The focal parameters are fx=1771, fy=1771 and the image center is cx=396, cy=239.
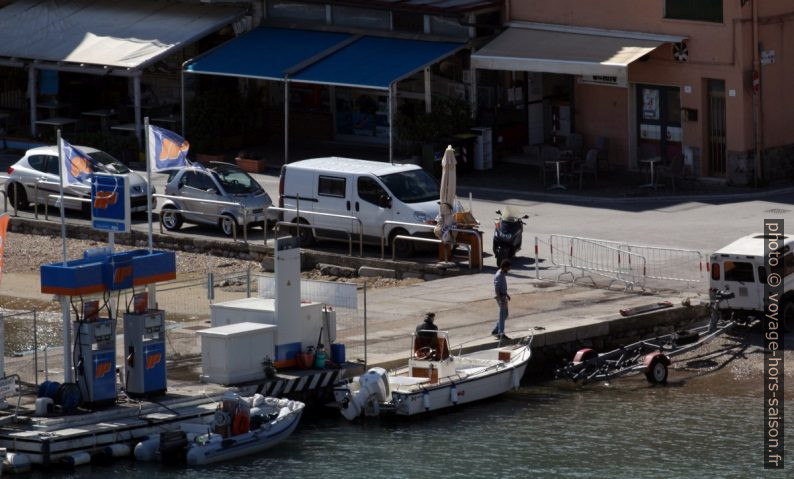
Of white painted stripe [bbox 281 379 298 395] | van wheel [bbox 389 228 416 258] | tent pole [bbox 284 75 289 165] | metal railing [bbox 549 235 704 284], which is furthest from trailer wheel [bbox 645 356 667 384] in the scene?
tent pole [bbox 284 75 289 165]

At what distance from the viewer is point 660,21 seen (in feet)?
132

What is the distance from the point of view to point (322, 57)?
43.3 meters

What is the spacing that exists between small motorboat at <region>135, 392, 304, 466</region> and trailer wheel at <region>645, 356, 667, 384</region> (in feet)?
19.6

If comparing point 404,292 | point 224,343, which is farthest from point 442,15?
point 224,343

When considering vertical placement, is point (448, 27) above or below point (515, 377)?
above

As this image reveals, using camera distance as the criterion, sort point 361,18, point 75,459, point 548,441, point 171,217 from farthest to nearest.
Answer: point 361,18 → point 171,217 → point 548,441 → point 75,459

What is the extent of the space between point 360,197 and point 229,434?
1097 cm

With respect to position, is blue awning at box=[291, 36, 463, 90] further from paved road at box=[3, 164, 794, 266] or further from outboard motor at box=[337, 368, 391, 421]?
outboard motor at box=[337, 368, 391, 421]

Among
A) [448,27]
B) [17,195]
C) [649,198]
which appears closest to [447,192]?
[649,198]

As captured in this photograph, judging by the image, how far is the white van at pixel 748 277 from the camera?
95.3ft

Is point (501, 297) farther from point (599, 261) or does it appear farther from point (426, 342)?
point (599, 261)

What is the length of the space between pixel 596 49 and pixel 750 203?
535 centimetres

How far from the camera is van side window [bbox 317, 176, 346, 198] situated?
3462 cm

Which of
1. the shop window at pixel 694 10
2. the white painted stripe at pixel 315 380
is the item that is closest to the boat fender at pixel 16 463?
the white painted stripe at pixel 315 380
